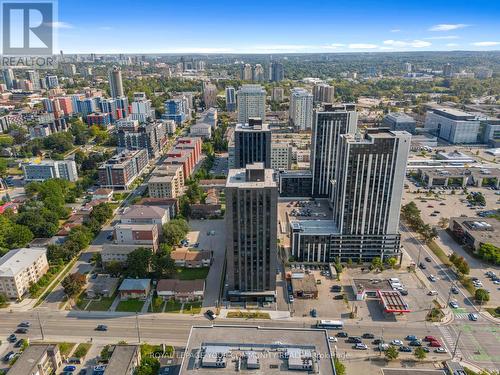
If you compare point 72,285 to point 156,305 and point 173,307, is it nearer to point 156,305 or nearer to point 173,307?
point 156,305

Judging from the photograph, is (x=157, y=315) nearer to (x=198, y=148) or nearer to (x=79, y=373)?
(x=79, y=373)

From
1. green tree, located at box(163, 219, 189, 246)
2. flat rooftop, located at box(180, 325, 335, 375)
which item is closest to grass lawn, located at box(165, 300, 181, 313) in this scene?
green tree, located at box(163, 219, 189, 246)

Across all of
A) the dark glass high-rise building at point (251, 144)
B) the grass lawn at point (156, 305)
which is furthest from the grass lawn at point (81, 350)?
the dark glass high-rise building at point (251, 144)

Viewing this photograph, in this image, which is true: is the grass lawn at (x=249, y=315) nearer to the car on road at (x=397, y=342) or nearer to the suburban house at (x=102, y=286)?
the car on road at (x=397, y=342)

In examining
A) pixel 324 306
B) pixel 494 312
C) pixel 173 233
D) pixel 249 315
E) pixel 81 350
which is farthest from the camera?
pixel 173 233

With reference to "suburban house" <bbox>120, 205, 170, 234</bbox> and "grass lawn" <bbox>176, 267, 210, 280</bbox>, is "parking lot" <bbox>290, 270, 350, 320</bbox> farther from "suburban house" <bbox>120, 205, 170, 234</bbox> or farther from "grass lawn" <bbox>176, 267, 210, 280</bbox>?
"suburban house" <bbox>120, 205, 170, 234</bbox>

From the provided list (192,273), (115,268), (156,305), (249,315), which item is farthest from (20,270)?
(249,315)
